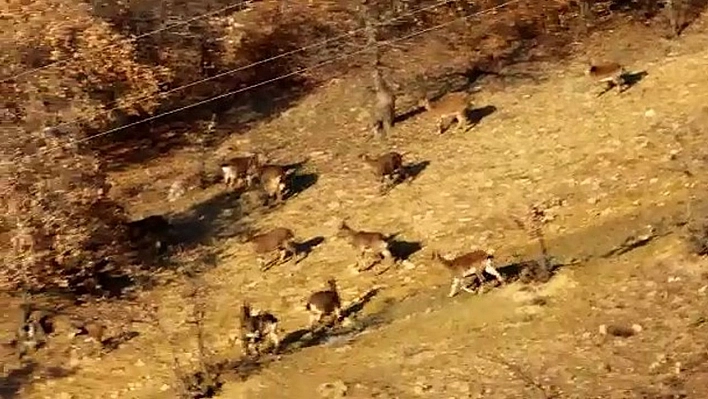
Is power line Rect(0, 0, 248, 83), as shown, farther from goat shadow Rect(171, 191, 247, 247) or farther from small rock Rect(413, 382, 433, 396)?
small rock Rect(413, 382, 433, 396)

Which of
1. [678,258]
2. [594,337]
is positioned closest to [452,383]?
[594,337]

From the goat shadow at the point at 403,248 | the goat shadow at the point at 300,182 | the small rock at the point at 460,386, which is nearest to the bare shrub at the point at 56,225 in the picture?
the goat shadow at the point at 300,182

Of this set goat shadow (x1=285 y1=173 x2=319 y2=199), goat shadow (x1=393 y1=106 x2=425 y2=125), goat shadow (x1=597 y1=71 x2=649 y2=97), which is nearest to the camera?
goat shadow (x1=285 y1=173 x2=319 y2=199)

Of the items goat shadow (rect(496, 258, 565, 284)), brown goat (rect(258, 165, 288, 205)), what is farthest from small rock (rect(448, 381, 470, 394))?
brown goat (rect(258, 165, 288, 205))

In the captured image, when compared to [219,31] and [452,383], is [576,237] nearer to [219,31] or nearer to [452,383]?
[452,383]

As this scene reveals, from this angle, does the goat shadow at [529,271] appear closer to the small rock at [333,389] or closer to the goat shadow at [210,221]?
the small rock at [333,389]

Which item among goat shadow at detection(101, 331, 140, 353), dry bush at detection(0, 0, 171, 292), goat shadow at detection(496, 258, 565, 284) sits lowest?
goat shadow at detection(101, 331, 140, 353)
